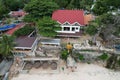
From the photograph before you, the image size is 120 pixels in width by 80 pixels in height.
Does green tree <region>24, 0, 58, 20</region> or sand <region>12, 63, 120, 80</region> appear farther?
green tree <region>24, 0, 58, 20</region>

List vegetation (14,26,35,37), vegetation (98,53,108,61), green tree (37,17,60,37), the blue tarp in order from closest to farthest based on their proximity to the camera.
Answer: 1. vegetation (98,53,108,61)
2. green tree (37,17,60,37)
3. vegetation (14,26,35,37)
4. the blue tarp

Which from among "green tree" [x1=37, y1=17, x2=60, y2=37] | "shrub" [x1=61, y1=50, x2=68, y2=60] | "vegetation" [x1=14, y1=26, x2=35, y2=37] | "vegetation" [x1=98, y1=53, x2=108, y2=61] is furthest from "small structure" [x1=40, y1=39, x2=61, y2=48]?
"vegetation" [x1=98, y1=53, x2=108, y2=61]

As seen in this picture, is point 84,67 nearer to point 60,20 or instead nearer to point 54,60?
point 54,60

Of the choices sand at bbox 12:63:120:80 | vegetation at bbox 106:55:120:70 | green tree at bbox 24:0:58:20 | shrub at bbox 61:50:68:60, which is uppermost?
green tree at bbox 24:0:58:20

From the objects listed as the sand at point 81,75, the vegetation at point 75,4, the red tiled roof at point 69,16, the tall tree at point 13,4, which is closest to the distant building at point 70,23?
the red tiled roof at point 69,16

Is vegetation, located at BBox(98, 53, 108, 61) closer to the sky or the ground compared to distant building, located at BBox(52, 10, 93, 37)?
closer to the ground

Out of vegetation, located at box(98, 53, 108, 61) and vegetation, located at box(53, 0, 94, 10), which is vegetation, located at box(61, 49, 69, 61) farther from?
vegetation, located at box(53, 0, 94, 10)

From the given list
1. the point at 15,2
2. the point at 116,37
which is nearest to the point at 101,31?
the point at 116,37

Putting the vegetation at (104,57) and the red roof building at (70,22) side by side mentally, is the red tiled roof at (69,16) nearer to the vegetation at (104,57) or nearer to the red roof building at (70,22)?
the red roof building at (70,22)

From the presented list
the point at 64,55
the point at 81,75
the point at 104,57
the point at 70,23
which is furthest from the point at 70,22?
the point at 81,75
